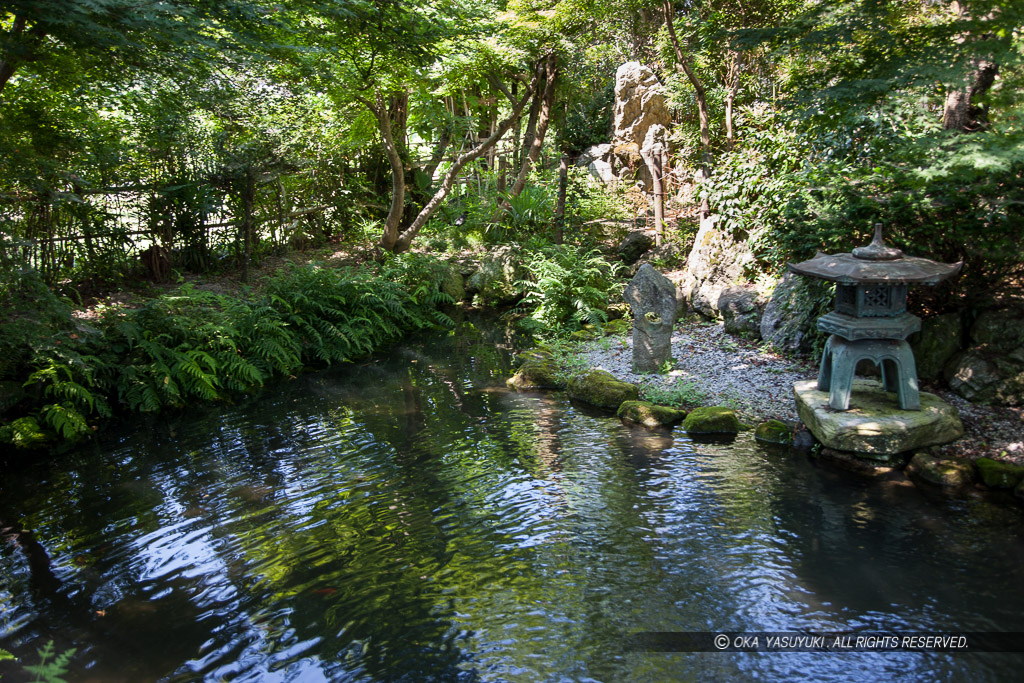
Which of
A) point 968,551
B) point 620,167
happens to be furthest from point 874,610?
point 620,167

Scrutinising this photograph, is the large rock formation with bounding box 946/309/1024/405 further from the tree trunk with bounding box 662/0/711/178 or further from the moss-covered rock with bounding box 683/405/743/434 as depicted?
the tree trunk with bounding box 662/0/711/178

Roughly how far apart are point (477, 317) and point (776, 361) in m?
6.60

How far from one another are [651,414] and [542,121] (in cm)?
994

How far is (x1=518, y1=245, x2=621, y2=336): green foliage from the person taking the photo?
11.3 m

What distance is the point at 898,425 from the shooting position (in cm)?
544

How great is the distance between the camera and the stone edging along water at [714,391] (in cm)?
539

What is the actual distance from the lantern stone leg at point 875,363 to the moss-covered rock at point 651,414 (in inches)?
63.1

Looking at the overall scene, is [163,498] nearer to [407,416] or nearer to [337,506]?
[337,506]

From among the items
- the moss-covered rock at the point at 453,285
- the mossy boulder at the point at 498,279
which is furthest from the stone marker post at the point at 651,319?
the moss-covered rock at the point at 453,285

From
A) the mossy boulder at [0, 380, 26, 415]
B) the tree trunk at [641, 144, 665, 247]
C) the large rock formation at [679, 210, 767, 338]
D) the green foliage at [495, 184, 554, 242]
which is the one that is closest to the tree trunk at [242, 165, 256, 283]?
the mossy boulder at [0, 380, 26, 415]

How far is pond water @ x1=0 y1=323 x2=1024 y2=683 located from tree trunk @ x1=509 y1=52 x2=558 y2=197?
947cm

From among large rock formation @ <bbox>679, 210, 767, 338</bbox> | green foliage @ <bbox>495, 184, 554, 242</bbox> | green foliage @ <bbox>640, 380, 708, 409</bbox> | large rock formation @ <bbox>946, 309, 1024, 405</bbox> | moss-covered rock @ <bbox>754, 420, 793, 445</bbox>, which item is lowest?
moss-covered rock @ <bbox>754, 420, 793, 445</bbox>

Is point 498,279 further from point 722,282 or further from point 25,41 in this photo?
point 25,41

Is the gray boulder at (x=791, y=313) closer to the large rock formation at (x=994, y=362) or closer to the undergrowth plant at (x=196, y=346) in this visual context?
the large rock formation at (x=994, y=362)
